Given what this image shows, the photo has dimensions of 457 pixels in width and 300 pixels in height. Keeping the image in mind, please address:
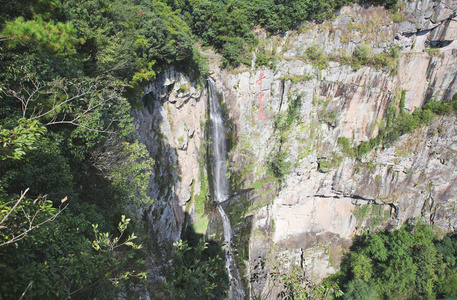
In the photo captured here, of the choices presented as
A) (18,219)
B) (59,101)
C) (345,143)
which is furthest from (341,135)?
(18,219)

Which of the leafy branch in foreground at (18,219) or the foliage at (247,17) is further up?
the foliage at (247,17)

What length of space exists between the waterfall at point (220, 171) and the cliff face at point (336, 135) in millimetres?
797

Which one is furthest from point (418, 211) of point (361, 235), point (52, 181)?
point (52, 181)

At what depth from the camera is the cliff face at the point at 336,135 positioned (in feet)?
63.0

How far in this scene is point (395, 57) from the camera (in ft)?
68.8

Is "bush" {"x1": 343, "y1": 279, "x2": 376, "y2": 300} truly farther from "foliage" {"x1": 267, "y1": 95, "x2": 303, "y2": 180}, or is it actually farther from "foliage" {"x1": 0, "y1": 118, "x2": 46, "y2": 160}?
"foliage" {"x1": 0, "y1": 118, "x2": 46, "y2": 160}

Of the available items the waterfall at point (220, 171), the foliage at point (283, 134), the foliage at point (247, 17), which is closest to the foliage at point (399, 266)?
the waterfall at point (220, 171)

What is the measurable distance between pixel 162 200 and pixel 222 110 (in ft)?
27.7

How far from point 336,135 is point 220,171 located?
10.9 metres

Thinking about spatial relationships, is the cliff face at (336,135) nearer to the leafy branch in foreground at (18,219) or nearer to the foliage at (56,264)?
the foliage at (56,264)

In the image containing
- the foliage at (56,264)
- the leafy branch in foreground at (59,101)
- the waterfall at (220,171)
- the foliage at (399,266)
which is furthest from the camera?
the foliage at (399,266)

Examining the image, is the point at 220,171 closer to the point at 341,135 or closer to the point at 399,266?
the point at 341,135

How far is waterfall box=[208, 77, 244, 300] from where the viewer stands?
1789 centimetres

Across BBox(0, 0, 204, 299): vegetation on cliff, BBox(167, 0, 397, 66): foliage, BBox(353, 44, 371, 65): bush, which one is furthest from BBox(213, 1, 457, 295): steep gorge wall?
BBox(0, 0, 204, 299): vegetation on cliff
